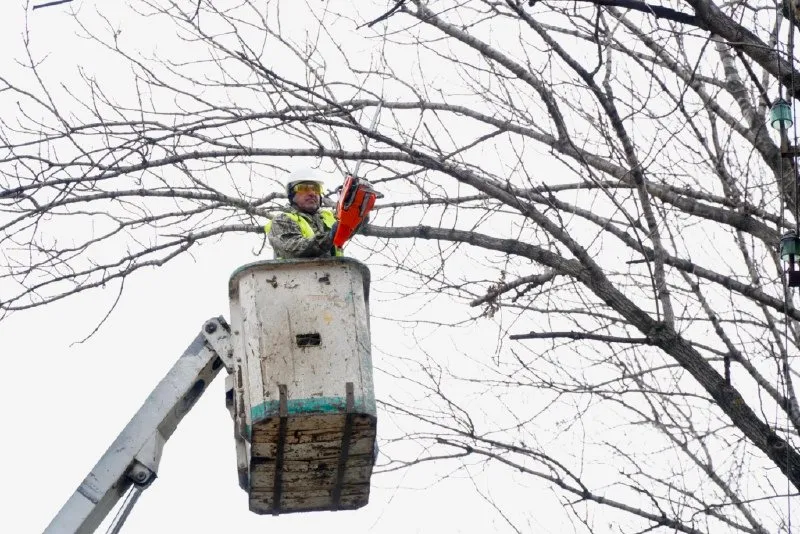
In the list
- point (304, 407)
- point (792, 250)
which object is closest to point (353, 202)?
point (304, 407)

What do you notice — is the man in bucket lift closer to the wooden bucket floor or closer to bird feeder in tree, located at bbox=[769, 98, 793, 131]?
the wooden bucket floor

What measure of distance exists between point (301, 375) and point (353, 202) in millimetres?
744

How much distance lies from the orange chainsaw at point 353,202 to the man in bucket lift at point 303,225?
0.09 meters

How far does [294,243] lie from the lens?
19.1 feet

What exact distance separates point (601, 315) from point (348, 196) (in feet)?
7.00

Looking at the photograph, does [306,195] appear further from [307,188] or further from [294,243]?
[294,243]

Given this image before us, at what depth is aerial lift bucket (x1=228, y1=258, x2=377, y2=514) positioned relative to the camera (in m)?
5.35

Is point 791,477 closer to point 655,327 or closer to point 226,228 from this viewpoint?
point 655,327

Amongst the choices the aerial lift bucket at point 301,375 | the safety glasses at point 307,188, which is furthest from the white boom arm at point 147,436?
the safety glasses at point 307,188

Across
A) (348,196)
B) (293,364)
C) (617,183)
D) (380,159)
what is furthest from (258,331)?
(617,183)

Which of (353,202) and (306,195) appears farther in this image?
(306,195)

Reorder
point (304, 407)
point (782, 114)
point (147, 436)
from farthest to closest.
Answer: point (782, 114) → point (147, 436) → point (304, 407)

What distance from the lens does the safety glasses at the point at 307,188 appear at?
20.8 ft

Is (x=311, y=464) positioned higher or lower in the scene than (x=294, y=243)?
lower
